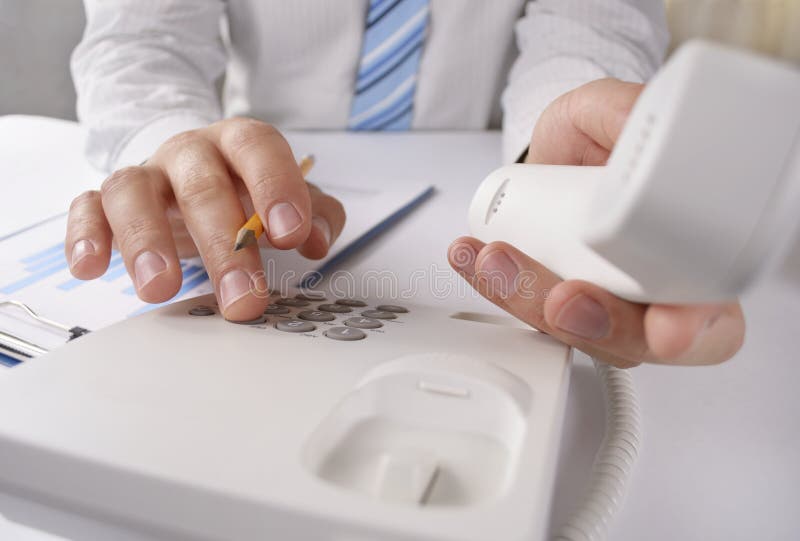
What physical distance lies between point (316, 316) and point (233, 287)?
43 millimetres

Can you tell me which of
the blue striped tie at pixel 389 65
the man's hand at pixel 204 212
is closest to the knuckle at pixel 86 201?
the man's hand at pixel 204 212

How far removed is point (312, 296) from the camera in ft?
1.26

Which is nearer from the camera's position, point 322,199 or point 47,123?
point 322,199

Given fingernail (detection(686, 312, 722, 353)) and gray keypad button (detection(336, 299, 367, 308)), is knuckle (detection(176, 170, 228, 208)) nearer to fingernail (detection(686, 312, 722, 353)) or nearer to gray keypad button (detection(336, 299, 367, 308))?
gray keypad button (detection(336, 299, 367, 308))

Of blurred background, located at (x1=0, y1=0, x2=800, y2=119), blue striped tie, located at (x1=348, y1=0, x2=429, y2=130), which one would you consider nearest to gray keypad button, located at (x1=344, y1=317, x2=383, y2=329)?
blue striped tie, located at (x1=348, y1=0, x2=429, y2=130)

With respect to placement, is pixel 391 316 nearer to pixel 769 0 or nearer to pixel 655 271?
pixel 655 271

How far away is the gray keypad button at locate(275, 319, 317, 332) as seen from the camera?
310mm

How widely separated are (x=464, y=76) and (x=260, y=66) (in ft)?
0.83

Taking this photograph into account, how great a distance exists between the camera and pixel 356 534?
180mm

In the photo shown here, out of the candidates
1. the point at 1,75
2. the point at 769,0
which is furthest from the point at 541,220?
the point at 769,0

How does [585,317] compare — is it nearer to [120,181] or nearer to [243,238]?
[243,238]

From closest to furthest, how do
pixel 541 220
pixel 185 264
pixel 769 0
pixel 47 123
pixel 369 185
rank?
pixel 541 220, pixel 185 264, pixel 369 185, pixel 47 123, pixel 769 0

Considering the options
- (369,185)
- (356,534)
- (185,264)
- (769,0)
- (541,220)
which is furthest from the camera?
(769,0)

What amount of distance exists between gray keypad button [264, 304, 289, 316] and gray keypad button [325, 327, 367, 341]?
0.04 m
